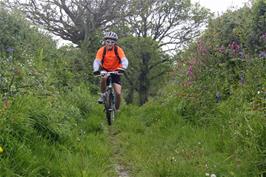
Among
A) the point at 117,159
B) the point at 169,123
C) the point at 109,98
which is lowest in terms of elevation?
the point at 117,159

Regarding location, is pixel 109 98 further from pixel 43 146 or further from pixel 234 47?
pixel 43 146

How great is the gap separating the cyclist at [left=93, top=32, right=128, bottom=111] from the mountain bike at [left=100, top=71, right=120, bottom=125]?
15 cm

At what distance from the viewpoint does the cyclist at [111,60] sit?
9062 millimetres

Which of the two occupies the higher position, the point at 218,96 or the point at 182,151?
the point at 218,96

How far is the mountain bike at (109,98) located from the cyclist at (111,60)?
15 cm

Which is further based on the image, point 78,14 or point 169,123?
point 78,14

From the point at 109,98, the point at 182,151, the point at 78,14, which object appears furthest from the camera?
the point at 78,14

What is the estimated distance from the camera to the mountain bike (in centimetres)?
864

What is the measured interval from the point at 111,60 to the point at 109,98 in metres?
1.08

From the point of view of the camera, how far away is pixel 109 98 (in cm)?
875

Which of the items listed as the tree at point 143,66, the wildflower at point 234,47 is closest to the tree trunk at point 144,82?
the tree at point 143,66

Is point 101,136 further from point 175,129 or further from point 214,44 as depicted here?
point 214,44

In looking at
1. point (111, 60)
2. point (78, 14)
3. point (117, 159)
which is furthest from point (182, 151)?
point (78, 14)

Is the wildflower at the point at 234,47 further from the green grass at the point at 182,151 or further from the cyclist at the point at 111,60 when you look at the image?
the cyclist at the point at 111,60
